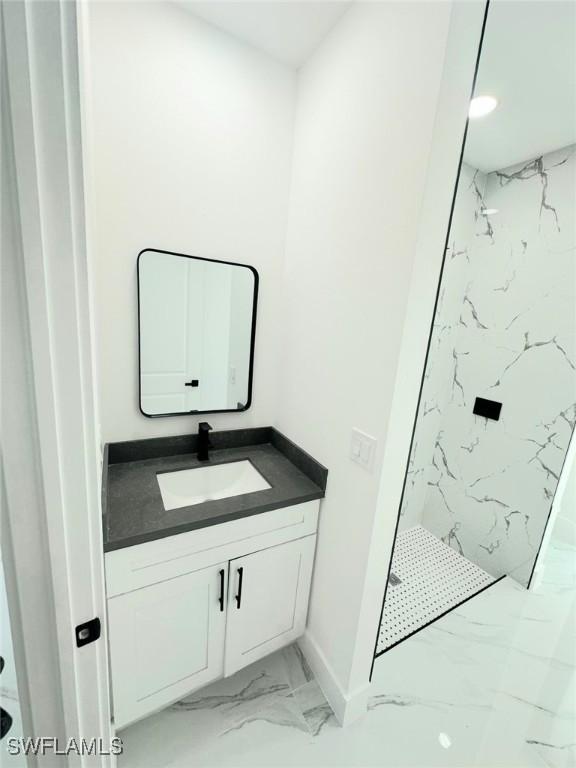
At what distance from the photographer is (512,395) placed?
6.53 ft

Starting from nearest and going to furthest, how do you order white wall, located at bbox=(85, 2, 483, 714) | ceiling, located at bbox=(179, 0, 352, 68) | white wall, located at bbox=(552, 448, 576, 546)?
white wall, located at bbox=(85, 2, 483, 714), ceiling, located at bbox=(179, 0, 352, 68), white wall, located at bbox=(552, 448, 576, 546)

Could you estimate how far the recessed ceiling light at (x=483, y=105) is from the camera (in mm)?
1429

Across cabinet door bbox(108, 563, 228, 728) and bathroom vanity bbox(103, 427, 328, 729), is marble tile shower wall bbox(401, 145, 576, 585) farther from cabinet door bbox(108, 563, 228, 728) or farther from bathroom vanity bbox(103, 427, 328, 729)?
cabinet door bbox(108, 563, 228, 728)

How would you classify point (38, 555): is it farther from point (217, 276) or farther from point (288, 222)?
point (288, 222)

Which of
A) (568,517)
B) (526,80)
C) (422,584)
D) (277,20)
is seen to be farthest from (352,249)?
(568,517)

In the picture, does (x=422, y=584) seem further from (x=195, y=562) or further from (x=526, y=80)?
(x=526, y=80)

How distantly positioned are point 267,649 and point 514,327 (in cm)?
224

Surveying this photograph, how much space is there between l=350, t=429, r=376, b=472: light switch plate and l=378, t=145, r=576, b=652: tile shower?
119 cm

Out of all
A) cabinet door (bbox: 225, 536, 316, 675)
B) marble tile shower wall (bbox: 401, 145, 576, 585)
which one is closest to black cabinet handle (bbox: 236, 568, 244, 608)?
cabinet door (bbox: 225, 536, 316, 675)

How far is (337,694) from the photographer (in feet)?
4.20

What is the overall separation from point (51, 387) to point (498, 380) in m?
2.35

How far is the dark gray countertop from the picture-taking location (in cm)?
104

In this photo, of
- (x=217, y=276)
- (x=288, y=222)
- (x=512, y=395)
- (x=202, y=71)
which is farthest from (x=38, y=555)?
(x=512, y=395)

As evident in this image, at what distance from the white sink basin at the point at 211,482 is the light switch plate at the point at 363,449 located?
443 millimetres
